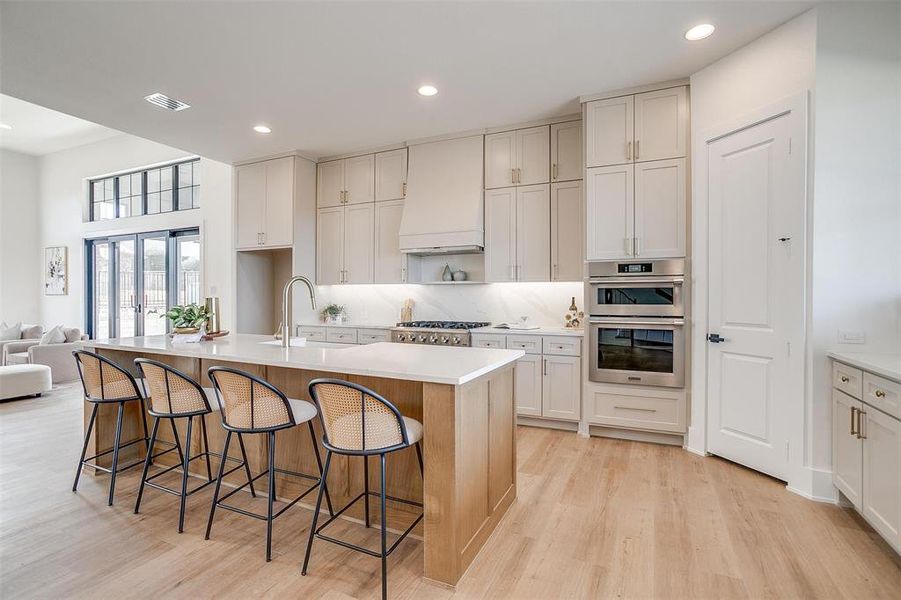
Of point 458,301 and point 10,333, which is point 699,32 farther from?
point 10,333

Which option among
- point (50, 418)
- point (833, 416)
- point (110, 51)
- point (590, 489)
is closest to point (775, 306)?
point (833, 416)

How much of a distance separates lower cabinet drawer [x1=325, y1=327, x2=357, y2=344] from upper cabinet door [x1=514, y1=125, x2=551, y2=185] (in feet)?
8.11

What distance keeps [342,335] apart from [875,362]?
444 centimetres

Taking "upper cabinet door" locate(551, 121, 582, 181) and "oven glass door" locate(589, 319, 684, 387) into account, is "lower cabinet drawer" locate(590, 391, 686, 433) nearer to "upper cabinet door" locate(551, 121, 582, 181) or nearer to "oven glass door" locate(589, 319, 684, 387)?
"oven glass door" locate(589, 319, 684, 387)

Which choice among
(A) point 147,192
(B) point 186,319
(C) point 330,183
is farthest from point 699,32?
(A) point 147,192

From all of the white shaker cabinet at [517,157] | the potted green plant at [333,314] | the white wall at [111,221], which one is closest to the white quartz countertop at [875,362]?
the white shaker cabinet at [517,157]

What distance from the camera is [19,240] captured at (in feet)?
26.5

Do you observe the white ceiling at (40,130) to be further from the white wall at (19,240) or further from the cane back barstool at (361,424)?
the cane back barstool at (361,424)

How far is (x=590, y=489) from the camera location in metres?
2.73

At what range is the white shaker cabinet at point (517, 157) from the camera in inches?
166

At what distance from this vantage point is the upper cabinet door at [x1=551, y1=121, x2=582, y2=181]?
407cm

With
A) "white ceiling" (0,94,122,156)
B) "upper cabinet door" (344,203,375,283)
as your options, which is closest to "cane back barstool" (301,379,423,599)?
"upper cabinet door" (344,203,375,283)

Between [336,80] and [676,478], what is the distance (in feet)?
12.8

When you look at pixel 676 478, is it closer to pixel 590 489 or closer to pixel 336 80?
pixel 590 489
